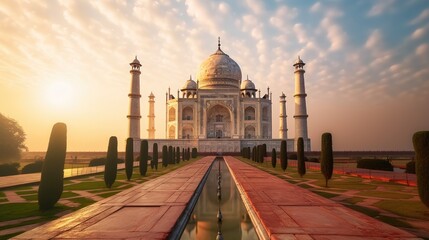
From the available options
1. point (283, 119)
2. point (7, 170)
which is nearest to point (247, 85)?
point (283, 119)

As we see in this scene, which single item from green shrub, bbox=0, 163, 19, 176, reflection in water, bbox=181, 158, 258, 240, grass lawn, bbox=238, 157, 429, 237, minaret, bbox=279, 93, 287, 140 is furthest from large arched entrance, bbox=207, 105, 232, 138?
reflection in water, bbox=181, 158, 258, 240

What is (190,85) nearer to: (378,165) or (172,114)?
(172,114)

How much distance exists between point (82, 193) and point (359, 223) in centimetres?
798

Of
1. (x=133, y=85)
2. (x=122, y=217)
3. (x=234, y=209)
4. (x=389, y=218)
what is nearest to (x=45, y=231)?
(x=122, y=217)

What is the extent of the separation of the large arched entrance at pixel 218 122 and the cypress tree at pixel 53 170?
3907 cm

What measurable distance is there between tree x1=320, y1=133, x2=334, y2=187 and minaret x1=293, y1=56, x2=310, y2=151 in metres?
28.5

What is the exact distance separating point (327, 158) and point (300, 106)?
29.5 metres

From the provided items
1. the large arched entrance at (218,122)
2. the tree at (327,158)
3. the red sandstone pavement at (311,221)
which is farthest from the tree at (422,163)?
the large arched entrance at (218,122)

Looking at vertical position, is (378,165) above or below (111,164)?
below

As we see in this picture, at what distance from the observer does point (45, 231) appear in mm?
4738

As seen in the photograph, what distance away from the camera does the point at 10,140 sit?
25.5 m

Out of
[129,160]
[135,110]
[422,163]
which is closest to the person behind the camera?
[422,163]

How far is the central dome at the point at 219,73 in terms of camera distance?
50.8 meters

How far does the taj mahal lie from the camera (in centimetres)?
3975
